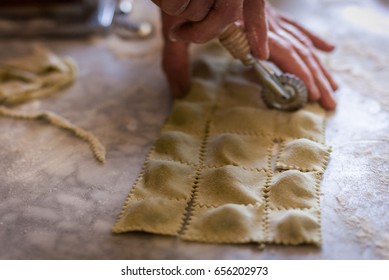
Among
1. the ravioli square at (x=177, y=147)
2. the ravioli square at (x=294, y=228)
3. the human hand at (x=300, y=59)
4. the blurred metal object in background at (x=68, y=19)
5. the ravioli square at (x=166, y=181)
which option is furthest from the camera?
the blurred metal object in background at (x=68, y=19)

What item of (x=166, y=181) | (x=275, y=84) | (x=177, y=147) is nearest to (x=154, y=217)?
(x=166, y=181)

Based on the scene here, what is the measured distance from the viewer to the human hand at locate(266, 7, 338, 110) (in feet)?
4.39

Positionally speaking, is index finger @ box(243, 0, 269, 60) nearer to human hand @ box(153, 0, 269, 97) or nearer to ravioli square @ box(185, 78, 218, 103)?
human hand @ box(153, 0, 269, 97)

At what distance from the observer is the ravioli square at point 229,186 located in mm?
1102

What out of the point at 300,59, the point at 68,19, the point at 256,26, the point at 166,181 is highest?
the point at 256,26

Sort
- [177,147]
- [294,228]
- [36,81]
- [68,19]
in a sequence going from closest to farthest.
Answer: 1. [294,228]
2. [177,147]
3. [36,81]
4. [68,19]

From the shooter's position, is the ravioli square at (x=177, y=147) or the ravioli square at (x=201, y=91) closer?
the ravioli square at (x=177, y=147)

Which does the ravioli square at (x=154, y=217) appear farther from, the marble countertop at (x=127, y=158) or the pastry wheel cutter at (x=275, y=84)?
the pastry wheel cutter at (x=275, y=84)

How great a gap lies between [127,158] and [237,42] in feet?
1.20

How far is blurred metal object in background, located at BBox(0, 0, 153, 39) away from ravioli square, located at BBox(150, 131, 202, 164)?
2.10ft

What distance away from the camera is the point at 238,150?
122 centimetres

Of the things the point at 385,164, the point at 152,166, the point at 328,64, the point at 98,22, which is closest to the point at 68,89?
the point at 98,22

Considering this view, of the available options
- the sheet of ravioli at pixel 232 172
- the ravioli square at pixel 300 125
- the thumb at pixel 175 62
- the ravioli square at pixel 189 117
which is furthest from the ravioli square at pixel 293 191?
the thumb at pixel 175 62

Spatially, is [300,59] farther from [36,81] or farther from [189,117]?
[36,81]
